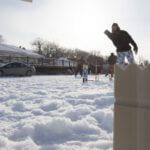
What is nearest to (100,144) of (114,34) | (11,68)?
(114,34)

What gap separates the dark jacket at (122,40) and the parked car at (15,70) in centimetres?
1492

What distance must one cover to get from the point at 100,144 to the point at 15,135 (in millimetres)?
934

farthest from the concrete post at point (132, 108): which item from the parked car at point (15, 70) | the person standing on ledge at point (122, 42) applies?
the parked car at point (15, 70)

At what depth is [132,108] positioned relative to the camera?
112 cm

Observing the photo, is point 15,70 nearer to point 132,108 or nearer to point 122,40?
point 122,40

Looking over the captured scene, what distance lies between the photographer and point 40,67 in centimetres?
2933

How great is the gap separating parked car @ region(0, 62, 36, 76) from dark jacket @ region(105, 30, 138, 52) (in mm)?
14918

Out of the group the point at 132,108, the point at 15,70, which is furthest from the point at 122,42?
the point at 15,70

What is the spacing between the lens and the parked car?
20531 mm

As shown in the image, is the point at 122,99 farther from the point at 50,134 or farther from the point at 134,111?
the point at 50,134

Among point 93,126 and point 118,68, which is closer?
point 118,68

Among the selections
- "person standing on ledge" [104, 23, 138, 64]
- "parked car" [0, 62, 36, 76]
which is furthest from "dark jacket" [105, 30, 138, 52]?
"parked car" [0, 62, 36, 76]

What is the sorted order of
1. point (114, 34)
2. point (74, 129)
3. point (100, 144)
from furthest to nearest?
point (114, 34) → point (74, 129) → point (100, 144)

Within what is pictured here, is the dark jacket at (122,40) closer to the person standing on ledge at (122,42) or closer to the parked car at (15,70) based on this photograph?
the person standing on ledge at (122,42)
